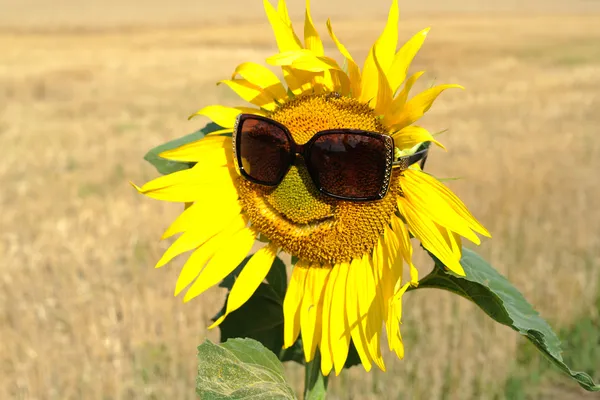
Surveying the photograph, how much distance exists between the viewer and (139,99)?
45.5 ft

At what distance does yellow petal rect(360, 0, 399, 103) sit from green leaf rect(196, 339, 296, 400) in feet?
1.49

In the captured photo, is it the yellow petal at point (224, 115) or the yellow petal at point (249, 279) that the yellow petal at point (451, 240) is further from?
the yellow petal at point (224, 115)

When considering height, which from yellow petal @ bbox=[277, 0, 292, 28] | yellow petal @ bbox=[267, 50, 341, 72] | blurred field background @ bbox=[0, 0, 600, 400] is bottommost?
blurred field background @ bbox=[0, 0, 600, 400]

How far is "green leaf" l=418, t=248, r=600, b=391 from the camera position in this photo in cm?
105

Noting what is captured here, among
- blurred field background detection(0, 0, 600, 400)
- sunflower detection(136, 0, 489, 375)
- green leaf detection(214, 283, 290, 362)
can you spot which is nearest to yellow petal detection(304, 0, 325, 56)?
sunflower detection(136, 0, 489, 375)

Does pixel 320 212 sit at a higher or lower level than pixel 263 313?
higher

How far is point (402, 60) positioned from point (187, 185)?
432 mm

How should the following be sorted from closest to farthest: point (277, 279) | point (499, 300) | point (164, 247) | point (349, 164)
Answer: point (499, 300)
point (349, 164)
point (277, 279)
point (164, 247)

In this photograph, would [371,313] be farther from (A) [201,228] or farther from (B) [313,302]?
(A) [201,228]

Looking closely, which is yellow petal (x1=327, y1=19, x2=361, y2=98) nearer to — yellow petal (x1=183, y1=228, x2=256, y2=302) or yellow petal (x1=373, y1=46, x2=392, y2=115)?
yellow petal (x1=373, y1=46, x2=392, y2=115)

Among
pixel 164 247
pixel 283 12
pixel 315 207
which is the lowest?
pixel 164 247

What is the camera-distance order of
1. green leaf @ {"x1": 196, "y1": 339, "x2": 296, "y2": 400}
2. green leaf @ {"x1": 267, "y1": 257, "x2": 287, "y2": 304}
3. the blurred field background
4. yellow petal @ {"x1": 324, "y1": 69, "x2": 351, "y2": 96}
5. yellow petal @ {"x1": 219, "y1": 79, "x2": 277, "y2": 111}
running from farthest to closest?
the blurred field background
green leaf @ {"x1": 267, "y1": 257, "x2": 287, "y2": 304}
yellow petal @ {"x1": 219, "y1": 79, "x2": 277, "y2": 111}
yellow petal @ {"x1": 324, "y1": 69, "x2": 351, "y2": 96}
green leaf @ {"x1": 196, "y1": 339, "x2": 296, "y2": 400}

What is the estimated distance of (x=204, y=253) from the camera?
1.24 metres

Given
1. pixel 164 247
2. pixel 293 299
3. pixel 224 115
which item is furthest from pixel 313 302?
pixel 164 247
